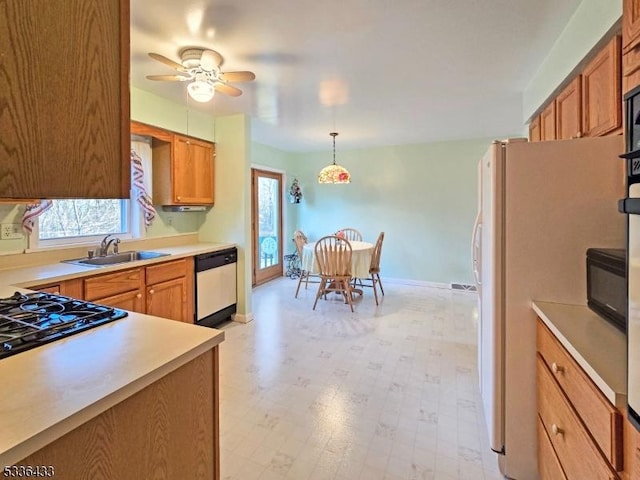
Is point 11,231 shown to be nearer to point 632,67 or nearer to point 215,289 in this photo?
point 215,289

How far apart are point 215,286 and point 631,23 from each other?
3425mm

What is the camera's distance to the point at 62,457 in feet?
2.30

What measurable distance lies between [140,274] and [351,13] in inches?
94.6

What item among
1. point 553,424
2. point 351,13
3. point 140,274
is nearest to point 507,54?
point 351,13

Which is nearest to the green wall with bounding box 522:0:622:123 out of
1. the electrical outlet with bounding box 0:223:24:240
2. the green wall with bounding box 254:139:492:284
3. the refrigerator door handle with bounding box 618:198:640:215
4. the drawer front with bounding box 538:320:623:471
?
the refrigerator door handle with bounding box 618:198:640:215

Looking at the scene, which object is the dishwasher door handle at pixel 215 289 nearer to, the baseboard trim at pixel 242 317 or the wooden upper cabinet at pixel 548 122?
the baseboard trim at pixel 242 317

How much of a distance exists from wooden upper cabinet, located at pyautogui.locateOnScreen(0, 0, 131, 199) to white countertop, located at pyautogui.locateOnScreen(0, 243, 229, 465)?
46 centimetres

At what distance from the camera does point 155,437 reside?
0.91 meters

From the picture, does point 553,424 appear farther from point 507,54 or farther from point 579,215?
point 507,54

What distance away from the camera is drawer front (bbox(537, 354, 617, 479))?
970 mm

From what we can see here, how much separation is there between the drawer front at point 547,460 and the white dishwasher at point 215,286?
285 cm

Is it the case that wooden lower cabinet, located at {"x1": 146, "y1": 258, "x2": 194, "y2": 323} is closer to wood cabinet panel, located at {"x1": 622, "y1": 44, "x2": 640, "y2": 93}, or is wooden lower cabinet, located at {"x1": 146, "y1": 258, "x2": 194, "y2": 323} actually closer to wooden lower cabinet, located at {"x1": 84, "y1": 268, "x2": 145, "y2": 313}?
wooden lower cabinet, located at {"x1": 84, "y1": 268, "x2": 145, "y2": 313}

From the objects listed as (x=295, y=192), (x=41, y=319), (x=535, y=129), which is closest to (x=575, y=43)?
(x=535, y=129)

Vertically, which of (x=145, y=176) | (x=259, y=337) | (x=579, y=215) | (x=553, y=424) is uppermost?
(x=145, y=176)
